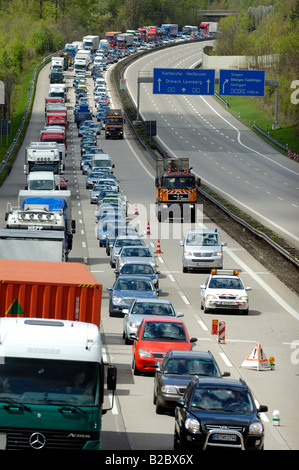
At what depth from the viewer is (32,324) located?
1633 cm

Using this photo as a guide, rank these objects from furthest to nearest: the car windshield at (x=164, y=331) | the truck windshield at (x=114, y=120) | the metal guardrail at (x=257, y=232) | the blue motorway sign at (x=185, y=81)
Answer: the truck windshield at (x=114, y=120) → the blue motorway sign at (x=185, y=81) → the metal guardrail at (x=257, y=232) → the car windshield at (x=164, y=331)

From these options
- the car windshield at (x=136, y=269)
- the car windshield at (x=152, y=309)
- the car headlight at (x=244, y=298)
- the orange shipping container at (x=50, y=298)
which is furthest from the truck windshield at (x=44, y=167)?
the orange shipping container at (x=50, y=298)

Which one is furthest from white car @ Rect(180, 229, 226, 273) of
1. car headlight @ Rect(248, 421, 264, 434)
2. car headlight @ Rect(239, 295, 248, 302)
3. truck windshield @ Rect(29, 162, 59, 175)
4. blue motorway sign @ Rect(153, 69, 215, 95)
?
blue motorway sign @ Rect(153, 69, 215, 95)

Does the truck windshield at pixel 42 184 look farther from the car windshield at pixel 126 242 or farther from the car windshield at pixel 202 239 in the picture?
the car windshield at pixel 202 239

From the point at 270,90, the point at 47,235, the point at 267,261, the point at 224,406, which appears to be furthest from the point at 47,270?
the point at 270,90

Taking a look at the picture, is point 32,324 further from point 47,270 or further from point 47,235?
point 47,235

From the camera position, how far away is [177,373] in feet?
71.0

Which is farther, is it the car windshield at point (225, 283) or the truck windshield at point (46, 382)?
the car windshield at point (225, 283)

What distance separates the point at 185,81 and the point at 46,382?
7572 centimetres

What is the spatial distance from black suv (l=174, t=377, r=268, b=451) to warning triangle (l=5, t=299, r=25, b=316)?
11.0ft

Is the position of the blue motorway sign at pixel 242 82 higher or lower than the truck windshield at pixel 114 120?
higher

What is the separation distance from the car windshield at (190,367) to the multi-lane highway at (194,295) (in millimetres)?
903

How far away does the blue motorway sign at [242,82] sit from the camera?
289ft

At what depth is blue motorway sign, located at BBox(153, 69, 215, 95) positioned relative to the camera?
89688mm
